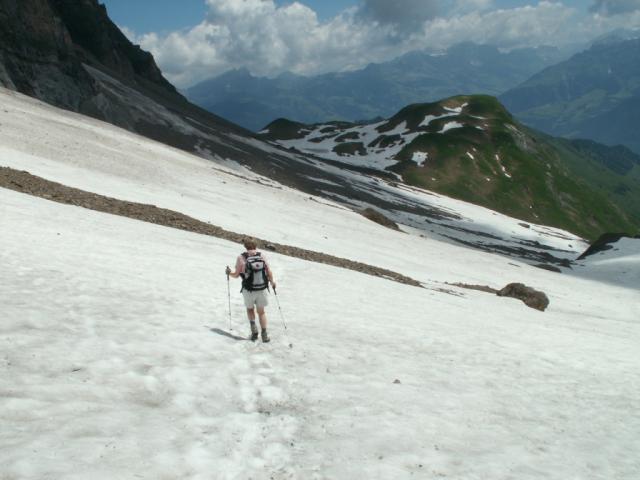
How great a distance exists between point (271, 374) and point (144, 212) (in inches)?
800

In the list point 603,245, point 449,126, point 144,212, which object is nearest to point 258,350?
point 144,212

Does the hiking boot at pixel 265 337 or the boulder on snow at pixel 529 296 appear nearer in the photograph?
the hiking boot at pixel 265 337

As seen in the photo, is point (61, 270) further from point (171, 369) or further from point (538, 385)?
point (538, 385)

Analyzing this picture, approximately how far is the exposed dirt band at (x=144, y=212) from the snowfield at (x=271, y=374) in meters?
2.39

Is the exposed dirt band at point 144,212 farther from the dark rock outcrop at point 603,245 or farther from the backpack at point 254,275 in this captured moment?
the dark rock outcrop at point 603,245

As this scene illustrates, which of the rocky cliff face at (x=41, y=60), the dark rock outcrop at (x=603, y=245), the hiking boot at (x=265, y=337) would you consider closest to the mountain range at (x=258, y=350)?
the hiking boot at (x=265, y=337)

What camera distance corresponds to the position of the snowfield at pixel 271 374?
7875 millimetres

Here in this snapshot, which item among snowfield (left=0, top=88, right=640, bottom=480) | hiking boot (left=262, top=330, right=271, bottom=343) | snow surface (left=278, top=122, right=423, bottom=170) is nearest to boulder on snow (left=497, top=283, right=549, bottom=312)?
snowfield (left=0, top=88, right=640, bottom=480)

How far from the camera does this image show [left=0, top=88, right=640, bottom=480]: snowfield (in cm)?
788

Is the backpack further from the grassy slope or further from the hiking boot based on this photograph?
the grassy slope

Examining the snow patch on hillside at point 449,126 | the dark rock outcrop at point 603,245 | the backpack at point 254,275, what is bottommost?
the backpack at point 254,275

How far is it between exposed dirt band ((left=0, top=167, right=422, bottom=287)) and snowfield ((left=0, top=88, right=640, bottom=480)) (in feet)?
7.85

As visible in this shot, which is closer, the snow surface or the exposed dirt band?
the exposed dirt band

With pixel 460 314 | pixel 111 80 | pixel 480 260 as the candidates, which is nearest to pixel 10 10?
pixel 111 80
